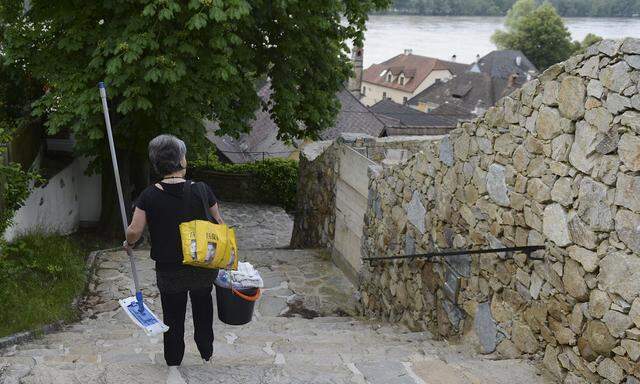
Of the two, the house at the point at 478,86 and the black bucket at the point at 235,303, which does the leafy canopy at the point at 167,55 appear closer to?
the black bucket at the point at 235,303

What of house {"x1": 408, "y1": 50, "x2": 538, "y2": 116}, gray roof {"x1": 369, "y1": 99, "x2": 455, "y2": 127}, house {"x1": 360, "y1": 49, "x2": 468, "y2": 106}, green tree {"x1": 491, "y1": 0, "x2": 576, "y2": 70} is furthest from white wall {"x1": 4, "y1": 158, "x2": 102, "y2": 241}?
green tree {"x1": 491, "y1": 0, "x2": 576, "y2": 70}

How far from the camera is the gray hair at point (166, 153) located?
3.85m

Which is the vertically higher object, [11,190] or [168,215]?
[168,215]

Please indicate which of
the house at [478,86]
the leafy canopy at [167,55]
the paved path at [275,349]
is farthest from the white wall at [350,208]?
the house at [478,86]

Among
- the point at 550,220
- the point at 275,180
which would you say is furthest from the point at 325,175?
the point at 275,180

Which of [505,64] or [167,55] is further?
[505,64]

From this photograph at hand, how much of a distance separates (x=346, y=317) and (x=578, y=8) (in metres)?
94.9

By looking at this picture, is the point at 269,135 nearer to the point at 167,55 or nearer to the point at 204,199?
the point at 167,55

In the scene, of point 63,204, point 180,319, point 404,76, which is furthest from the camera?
point 404,76

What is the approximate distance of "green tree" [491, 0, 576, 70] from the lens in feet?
205

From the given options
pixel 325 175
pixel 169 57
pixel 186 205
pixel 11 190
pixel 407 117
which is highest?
pixel 169 57

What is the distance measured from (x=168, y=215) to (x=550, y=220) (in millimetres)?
2410

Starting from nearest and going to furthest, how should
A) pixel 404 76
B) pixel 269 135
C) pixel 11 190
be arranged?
pixel 11 190 < pixel 269 135 < pixel 404 76

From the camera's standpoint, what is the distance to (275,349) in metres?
5.20
